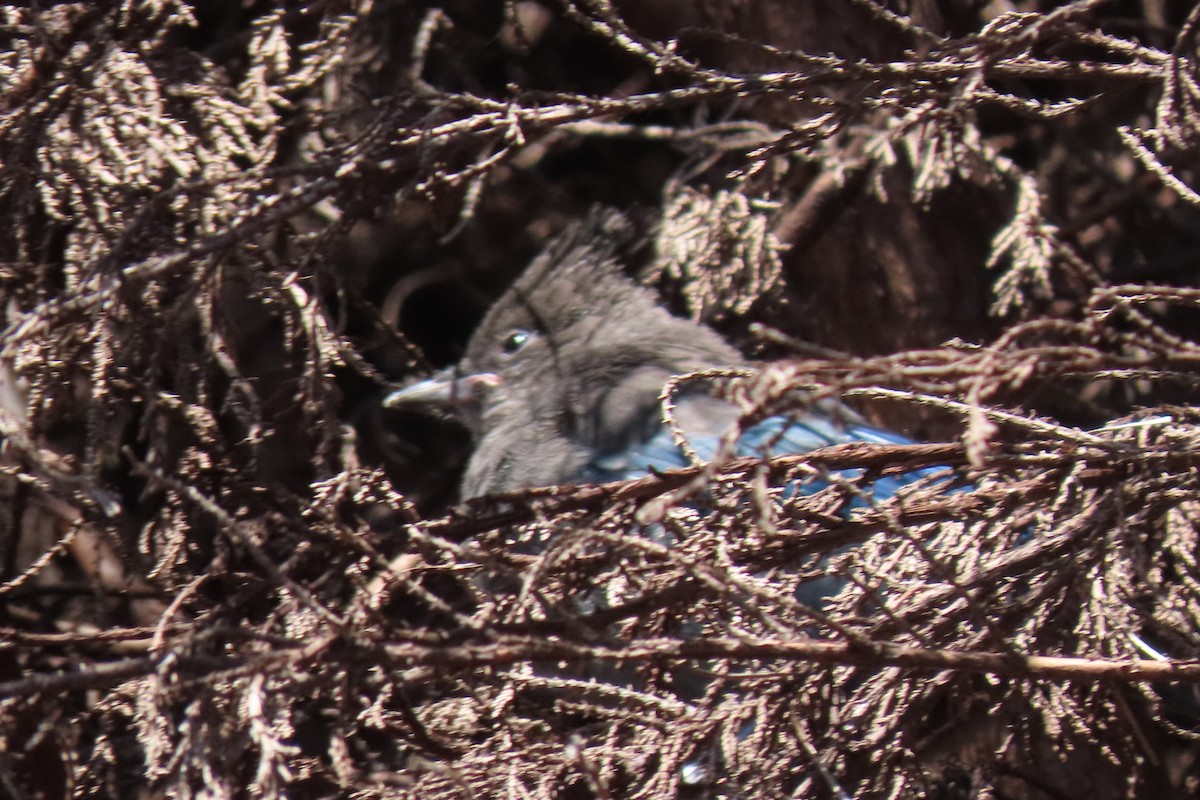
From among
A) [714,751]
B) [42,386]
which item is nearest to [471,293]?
[42,386]

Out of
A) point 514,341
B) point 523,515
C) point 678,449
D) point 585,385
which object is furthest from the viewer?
point 514,341

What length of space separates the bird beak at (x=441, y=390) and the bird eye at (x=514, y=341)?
0.08 metres

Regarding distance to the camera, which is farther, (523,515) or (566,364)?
(566,364)

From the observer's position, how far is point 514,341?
3.85m

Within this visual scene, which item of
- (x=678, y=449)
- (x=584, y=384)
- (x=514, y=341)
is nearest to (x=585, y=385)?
(x=584, y=384)

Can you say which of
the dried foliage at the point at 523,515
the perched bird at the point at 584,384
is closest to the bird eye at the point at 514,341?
the perched bird at the point at 584,384

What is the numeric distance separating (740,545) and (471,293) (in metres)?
2.47

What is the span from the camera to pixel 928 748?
2727mm

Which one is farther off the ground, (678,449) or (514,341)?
(514,341)

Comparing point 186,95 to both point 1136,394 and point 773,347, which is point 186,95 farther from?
point 1136,394

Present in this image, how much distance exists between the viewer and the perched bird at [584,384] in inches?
133

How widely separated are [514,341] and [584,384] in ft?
0.99

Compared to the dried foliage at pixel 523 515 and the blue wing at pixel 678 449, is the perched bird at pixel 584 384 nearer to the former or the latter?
the blue wing at pixel 678 449

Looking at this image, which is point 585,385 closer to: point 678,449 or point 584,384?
point 584,384
